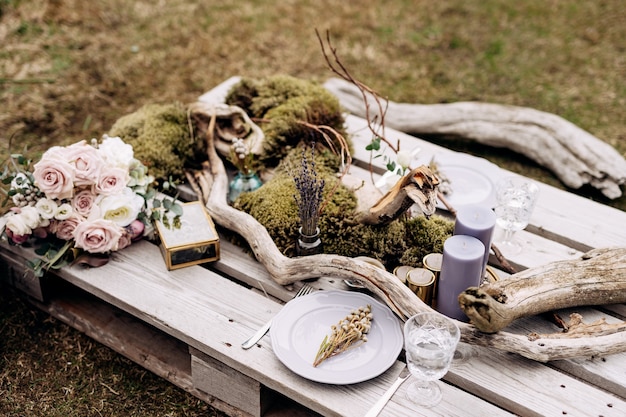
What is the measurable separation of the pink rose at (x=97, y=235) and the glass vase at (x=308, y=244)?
63 cm

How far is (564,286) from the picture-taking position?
83.4 inches

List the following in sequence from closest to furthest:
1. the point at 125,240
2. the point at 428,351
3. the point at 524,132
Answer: the point at 428,351 → the point at 125,240 → the point at 524,132

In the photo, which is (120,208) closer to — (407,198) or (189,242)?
(189,242)

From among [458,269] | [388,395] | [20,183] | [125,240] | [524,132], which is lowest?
[524,132]

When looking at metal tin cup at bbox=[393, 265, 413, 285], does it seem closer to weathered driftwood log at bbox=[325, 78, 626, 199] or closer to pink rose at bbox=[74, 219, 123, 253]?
pink rose at bbox=[74, 219, 123, 253]

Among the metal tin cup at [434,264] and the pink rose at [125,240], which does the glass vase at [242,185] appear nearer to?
the pink rose at [125,240]

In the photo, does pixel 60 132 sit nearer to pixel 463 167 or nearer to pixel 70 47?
pixel 70 47

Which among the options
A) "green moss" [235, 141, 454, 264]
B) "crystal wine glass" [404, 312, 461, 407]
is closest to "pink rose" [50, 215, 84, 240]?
"green moss" [235, 141, 454, 264]

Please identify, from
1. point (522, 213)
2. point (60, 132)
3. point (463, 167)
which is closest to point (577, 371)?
point (522, 213)

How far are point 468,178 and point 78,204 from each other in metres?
1.48

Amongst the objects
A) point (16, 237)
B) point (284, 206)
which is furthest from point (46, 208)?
point (284, 206)

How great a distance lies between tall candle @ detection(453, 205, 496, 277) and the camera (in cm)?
207

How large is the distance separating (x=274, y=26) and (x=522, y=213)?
118 inches

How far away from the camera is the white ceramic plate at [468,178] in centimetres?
262
